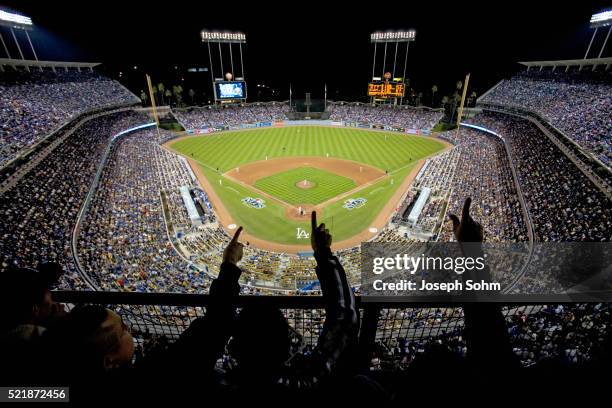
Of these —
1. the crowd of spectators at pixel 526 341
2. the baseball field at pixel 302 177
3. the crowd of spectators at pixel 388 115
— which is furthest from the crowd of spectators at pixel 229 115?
the crowd of spectators at pixel 526 341

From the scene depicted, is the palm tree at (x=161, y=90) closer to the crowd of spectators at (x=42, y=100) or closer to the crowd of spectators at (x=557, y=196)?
the crowd of spectators at (x=42, y=100)

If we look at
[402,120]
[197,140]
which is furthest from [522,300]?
[402,120]

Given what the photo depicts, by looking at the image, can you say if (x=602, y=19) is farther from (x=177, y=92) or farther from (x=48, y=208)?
(x=177, y=92)

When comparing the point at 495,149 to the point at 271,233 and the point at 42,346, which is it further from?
the point at 42,346

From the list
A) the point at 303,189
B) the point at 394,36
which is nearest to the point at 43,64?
the point at 303,189

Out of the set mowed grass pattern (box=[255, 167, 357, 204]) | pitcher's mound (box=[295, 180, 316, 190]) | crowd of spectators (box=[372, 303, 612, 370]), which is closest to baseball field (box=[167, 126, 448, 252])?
pitcher's mound (box=[295, 180, 316, 190])

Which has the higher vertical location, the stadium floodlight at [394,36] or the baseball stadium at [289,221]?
the stadium floodlight at [394,36]

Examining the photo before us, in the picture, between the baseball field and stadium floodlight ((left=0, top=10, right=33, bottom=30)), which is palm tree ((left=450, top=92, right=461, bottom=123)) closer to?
the baseball field
